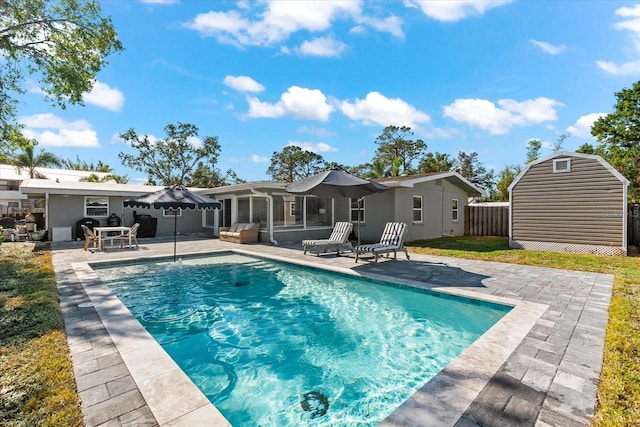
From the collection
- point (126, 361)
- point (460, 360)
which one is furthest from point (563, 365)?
point (126, 361)

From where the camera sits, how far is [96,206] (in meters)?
15.5

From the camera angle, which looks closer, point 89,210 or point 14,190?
point 89,210

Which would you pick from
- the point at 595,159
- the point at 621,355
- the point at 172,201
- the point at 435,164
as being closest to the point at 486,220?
the point at 595,159

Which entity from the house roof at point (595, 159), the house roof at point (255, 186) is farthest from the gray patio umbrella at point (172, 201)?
the house roof at point (595, 159)

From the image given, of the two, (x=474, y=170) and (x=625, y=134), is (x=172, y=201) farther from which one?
(x=474, y=170)

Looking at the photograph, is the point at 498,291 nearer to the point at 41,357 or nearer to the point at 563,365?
the point at 563,365

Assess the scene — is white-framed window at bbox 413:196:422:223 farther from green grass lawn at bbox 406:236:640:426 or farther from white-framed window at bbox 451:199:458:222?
green grass lawn at bbox 406:236:640:426

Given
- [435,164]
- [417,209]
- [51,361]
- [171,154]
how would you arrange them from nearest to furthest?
[51,361], [417,209], [435,164], [171,154]

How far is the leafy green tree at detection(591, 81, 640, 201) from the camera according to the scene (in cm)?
1631

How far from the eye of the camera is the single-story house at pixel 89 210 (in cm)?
1394

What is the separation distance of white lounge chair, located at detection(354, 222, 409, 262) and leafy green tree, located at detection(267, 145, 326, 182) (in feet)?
95.2

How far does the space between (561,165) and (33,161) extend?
129ft

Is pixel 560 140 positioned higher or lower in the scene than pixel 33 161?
higher

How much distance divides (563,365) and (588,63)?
1323cm
